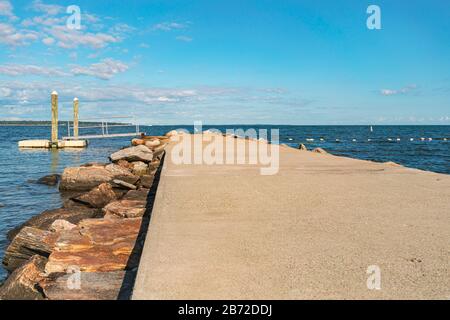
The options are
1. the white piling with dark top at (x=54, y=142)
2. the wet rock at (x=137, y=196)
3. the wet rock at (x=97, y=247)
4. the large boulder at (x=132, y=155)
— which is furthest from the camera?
the white piling with dark top at (x=54, y=142)

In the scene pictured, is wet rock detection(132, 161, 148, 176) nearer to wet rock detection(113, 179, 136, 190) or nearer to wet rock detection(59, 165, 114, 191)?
wet rock detection(59, 165, 114, 191)

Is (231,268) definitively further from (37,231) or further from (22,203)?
(22,203)

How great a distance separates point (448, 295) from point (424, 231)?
177 cm

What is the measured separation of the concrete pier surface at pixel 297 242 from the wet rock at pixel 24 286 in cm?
122

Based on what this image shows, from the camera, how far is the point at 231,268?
11.5ft

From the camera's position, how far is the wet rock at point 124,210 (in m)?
6.87

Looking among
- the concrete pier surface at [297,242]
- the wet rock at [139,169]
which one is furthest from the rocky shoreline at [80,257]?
the wet rock at [139,169]

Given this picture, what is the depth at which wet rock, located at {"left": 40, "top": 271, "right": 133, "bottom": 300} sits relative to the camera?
365 cm

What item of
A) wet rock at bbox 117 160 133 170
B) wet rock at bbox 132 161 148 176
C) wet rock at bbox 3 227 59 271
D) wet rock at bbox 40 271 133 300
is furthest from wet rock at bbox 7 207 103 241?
wet rock at bbox 117 160 133 170

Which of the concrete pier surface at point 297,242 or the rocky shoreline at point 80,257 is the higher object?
the concrete pier surface at point 297,242

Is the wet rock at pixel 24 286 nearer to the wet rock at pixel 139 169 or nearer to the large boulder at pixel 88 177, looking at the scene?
the large boulder at pixel 88 177

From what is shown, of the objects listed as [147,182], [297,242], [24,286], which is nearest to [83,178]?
[147,182]

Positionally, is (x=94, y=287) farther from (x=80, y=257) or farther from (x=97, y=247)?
(x=97, y=247)
